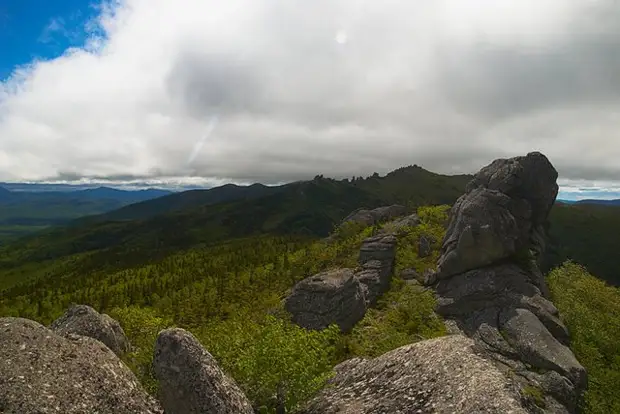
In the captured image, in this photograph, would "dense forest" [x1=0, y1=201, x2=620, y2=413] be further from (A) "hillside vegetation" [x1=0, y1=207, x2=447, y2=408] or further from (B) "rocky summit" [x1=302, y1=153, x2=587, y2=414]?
(B) "rocky summit" [x1=302, y1=153, x2=587, y2=414]

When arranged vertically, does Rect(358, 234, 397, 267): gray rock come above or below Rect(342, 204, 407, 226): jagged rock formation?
below

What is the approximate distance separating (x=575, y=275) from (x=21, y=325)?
218ft

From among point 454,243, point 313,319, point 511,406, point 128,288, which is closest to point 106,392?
point 511,406

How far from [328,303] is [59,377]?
33870 millimetres

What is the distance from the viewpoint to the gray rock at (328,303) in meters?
47.2

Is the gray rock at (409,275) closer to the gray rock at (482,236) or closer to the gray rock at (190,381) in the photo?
the gray rock at (482,236)

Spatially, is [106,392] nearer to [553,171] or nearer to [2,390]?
[2,390]

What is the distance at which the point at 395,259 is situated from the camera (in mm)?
64500

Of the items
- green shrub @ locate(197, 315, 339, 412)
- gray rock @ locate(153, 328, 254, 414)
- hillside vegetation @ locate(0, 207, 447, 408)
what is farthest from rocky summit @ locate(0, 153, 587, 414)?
hillside vegetation @ locate(0, 207, 447, 408)

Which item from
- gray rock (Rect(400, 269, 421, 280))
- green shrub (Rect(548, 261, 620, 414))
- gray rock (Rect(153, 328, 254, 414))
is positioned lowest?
green shrub (Rect(548, 261, 620, 414))

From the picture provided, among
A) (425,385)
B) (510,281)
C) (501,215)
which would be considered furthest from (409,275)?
(425,385)

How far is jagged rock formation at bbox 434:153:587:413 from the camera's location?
38562mm

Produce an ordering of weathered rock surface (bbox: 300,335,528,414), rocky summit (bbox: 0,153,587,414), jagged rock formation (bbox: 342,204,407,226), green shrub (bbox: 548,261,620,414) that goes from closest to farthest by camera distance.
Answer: rocky summit (bbox: 0,153,587,414) → weathered rock surface (bbox: 300,335,528,414) → green shrub (bbox: 548,261,620,414) → jagged rock formation (bbox: 342,204,407,226)

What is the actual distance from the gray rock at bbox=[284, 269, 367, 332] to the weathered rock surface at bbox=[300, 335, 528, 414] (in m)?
21.9
